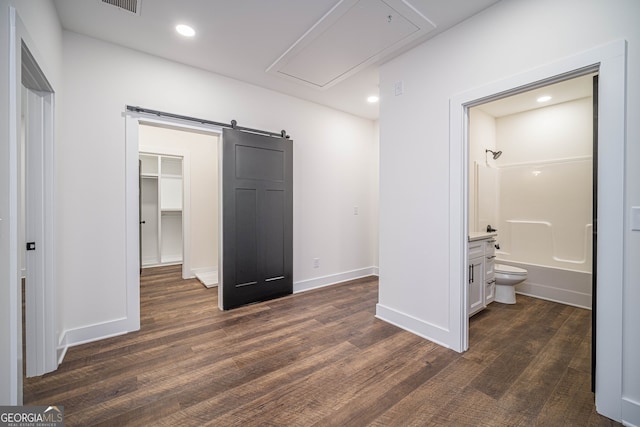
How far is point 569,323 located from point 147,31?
16.0 feet

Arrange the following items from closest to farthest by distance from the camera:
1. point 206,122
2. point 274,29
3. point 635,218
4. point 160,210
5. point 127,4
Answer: point 635,218 → point 127,4 → point 274,29 → point 206,122 → point 160,210

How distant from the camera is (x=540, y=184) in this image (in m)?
3.77

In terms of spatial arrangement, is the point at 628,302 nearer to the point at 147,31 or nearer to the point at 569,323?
the point at 569,323

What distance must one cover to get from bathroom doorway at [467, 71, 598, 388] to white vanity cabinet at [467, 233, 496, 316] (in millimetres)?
465

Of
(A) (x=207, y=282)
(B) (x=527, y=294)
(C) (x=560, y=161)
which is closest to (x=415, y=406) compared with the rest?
(B) (x=527, y=294)

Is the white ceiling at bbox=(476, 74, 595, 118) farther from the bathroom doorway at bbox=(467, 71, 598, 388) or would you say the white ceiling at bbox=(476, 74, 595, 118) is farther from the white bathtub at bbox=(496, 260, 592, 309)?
the white bathtub at bbox=(496, 260, 592, 309)

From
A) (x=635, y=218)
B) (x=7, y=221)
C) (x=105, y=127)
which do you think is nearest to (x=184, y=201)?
(x=105, y=127)

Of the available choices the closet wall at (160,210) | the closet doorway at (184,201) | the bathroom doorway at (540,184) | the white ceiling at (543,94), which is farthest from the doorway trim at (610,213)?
the closet wall at (160,210)

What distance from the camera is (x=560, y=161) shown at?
3.60 m

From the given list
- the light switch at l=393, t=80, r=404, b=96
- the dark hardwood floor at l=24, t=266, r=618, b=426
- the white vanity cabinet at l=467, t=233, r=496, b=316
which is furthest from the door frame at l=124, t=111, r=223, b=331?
the white vanity cabinet at l=467, t=233, r=496, b=316

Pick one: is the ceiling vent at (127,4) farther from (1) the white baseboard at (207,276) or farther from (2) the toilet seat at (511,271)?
(2) the toilet seat at (511,271)

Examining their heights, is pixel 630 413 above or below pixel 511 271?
below

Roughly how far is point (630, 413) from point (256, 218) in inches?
127

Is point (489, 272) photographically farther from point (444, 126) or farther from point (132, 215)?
point (132, 215)
